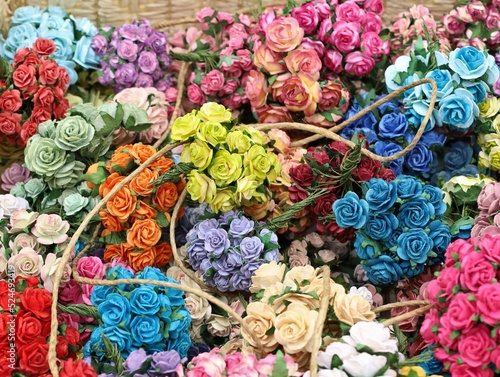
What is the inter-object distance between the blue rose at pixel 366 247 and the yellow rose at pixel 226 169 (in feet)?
0.98

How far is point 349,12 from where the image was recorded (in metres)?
1.83

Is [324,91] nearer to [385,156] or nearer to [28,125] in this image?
[385,156]

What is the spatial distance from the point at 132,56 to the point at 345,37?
599mm

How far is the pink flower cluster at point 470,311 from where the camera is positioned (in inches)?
46.9

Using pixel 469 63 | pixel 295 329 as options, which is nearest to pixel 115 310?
pixel 295 329

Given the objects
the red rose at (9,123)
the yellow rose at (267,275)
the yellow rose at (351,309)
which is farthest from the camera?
the red rose at (9,123)

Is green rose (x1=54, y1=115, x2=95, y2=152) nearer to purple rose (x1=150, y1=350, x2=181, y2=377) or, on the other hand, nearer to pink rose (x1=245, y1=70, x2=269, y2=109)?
pink rose (x1=245, y1=70, x2=269, y2=109)

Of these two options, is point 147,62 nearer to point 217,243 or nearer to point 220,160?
point 220,160

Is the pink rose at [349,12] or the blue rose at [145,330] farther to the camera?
the pink rose at [349,12]

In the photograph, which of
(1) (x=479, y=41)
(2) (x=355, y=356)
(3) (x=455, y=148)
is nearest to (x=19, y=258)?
(2) (x=355, y=356)

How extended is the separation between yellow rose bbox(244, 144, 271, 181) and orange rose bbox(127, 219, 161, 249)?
26cm

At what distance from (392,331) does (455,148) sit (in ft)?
1.86

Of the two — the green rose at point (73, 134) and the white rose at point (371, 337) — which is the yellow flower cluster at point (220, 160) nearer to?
the green rose at point (73, 134)

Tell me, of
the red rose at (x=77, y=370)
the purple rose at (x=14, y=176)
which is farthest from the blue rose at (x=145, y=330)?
the purple rose at (x=14, y=176)
